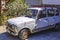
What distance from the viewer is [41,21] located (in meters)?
8.70

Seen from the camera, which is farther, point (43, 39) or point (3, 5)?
point (3, 5)

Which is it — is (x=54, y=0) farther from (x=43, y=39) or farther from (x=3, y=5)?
(x=43, y=39)

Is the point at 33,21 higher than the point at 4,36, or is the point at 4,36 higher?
the point at 33,21

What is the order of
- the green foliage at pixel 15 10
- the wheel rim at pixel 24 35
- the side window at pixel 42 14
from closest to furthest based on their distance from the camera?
the wheel rim at pixel 24 35, the side window at pixel 42 14, the green foliage at pixel 15 10

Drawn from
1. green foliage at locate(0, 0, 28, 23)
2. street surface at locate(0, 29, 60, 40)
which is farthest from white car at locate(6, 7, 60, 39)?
green foliage at locate(0, 0, 28, 23)

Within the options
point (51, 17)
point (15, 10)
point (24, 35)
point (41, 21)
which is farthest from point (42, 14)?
point (15, 10)

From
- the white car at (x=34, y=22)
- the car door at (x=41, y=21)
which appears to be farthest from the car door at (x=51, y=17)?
the car door at (x=41, y=21)

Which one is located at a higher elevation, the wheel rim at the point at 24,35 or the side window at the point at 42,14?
the side window at the point at 42,14

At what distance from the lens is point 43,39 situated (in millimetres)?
8328

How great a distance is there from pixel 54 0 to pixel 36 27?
7.87 m

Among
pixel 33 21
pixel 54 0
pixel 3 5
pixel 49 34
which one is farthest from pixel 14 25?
pixel 54 0

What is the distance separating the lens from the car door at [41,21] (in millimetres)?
8609

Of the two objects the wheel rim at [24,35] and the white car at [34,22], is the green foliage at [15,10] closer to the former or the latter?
the white car at [34,22]

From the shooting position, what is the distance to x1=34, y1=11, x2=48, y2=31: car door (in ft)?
28.2
